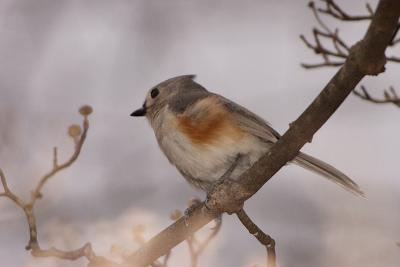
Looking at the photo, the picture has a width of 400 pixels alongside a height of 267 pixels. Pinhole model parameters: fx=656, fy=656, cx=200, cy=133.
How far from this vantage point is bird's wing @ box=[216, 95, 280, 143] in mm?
5242

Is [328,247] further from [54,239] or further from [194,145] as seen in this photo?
[54,239]

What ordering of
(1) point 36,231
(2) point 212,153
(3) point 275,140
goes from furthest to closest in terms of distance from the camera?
(3) point 275,140, (2) point 212,153, (1) point 36,231

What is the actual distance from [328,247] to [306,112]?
141cm

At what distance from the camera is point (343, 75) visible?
3.21 metres

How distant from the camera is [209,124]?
524 cm

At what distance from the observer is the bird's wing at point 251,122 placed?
5.24 m

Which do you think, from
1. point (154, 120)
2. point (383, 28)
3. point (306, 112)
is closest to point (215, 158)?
point (154, 120)

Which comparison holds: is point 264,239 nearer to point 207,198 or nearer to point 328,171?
point 207,198

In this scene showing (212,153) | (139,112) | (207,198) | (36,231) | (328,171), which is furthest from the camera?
(139,112)

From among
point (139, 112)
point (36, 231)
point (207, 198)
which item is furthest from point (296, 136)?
point (139, 112)

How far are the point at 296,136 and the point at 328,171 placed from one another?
1580 mm

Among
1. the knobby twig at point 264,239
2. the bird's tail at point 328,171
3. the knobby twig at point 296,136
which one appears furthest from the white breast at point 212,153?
the knobby twig at point 264,239

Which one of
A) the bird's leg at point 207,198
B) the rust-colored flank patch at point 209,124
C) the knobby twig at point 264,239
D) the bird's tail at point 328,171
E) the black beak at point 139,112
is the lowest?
the black beak at point 139,112

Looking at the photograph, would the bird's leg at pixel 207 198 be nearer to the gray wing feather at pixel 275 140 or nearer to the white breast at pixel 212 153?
the white breast at pixel 212 153
